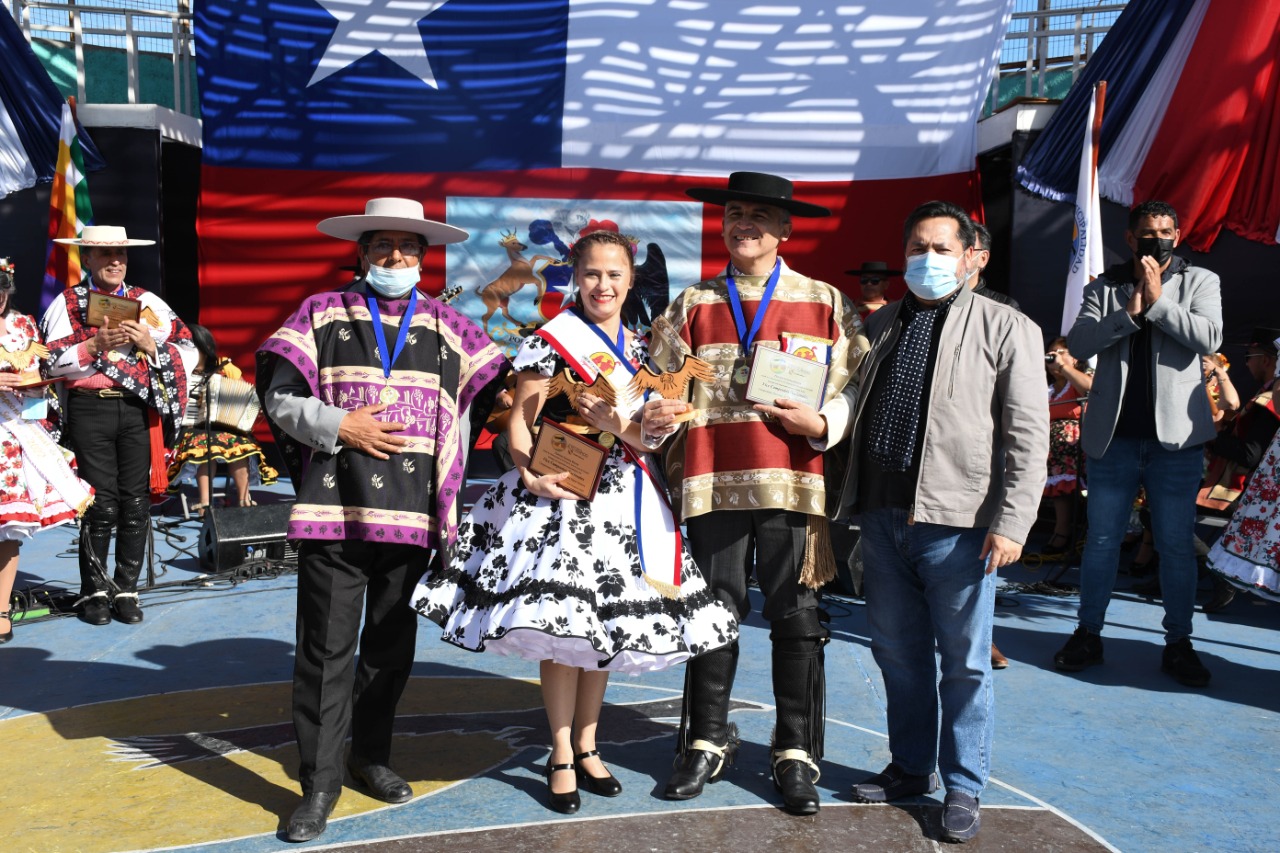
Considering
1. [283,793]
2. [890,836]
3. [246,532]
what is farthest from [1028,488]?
[246,532]

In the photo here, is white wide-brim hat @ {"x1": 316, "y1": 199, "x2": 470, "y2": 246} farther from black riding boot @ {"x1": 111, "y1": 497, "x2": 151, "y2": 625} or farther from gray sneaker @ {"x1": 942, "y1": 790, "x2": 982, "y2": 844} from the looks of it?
black riding boot @ {"x1": 111, "y1": 497, "x2": 151, "y2": 625}

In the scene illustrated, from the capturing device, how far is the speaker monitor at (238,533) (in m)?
7.41

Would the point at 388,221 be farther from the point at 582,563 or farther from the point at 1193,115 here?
the point at 1193,115

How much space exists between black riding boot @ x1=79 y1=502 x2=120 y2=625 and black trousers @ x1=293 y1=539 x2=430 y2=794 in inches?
120

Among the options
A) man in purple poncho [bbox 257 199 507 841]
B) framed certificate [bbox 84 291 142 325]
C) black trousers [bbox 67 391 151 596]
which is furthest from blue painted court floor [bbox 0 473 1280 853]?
framed certificate [bbox 84 291 142 325]

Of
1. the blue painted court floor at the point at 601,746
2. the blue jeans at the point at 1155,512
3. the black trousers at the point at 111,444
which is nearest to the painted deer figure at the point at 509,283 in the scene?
the black trousers at the point at 111,444

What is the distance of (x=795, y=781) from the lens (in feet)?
12.4

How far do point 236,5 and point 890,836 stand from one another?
32.4ft

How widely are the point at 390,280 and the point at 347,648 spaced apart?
1.24 metres

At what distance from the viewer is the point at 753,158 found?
10688 mm

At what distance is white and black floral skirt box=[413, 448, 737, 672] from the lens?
3.52 metres

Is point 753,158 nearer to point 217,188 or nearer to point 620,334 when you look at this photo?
point 217,188

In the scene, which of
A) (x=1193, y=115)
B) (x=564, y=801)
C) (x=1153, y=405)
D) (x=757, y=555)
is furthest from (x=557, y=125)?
(x=564, y=801)

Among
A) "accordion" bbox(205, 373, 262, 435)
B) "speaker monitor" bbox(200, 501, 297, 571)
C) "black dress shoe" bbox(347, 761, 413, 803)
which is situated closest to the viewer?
"black dress shoe" bbox(347, 761, 413, 803)
